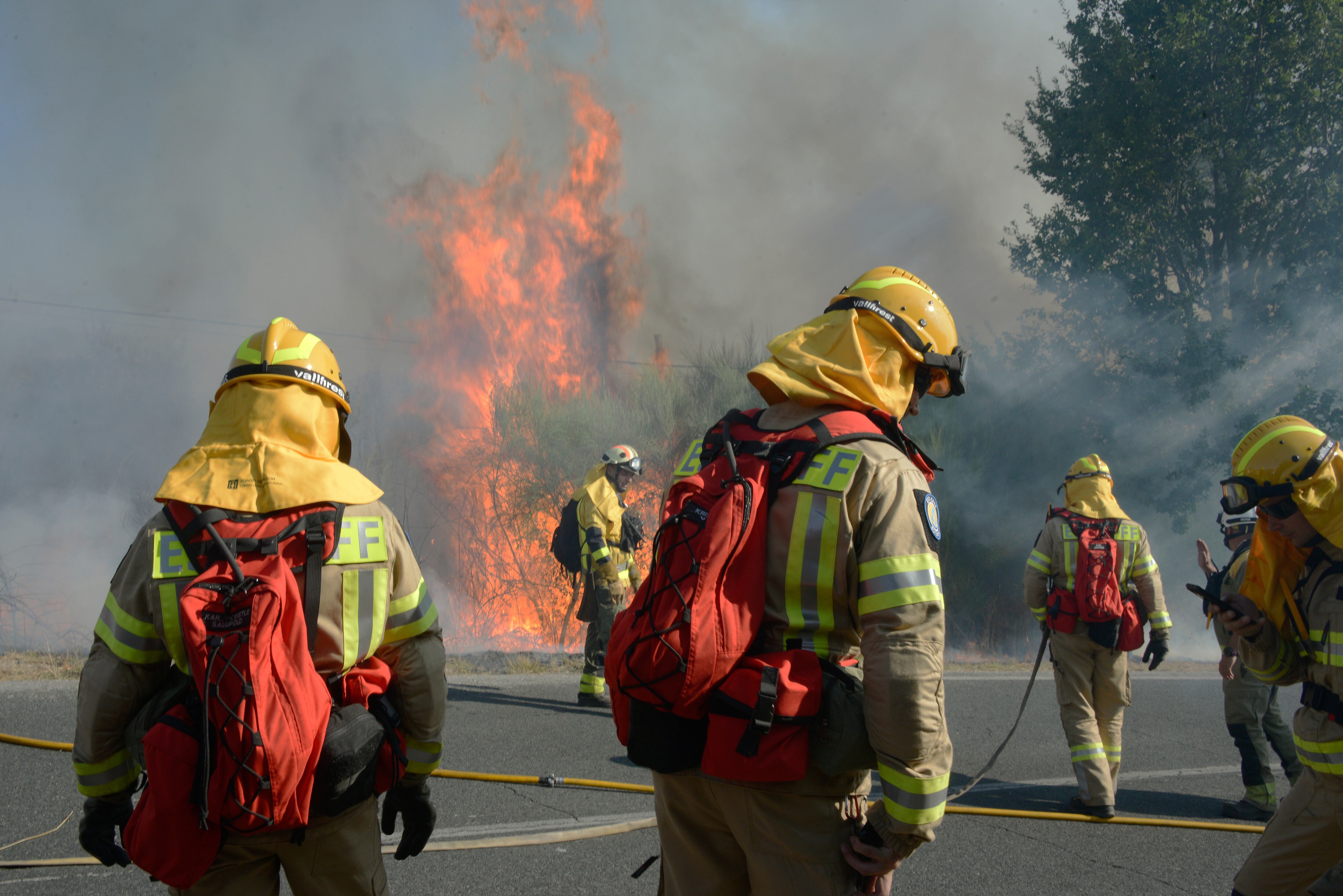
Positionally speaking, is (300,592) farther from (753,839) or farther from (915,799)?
(915,799)

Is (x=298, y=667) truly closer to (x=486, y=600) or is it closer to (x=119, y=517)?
(x=486, y=600)

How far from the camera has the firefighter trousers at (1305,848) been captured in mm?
2605

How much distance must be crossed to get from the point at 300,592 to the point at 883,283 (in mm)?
1549

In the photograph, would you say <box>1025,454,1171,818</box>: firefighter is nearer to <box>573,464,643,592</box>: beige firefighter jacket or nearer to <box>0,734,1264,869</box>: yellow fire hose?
→ <box>0,734,1264,869</box>: yellow fire hose

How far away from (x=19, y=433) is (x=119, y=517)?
2.03m

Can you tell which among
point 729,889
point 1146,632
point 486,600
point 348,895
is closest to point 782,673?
point 729,889

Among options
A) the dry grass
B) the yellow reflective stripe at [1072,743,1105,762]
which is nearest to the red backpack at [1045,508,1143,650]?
the yellow reflective stripe at [1072,743,1105,762]

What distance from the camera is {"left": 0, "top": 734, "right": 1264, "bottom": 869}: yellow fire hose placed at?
12.8 feet

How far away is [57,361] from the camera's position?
13.7 meters

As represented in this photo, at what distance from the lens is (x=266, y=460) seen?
6.26 feet

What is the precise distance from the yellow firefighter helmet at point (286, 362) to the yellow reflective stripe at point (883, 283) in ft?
4.29

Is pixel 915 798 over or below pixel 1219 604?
below

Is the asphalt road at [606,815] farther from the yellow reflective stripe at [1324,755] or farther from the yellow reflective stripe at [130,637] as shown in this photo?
the yellow reflective stripe at [130,637]

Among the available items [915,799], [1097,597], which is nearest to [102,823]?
[915,799]
